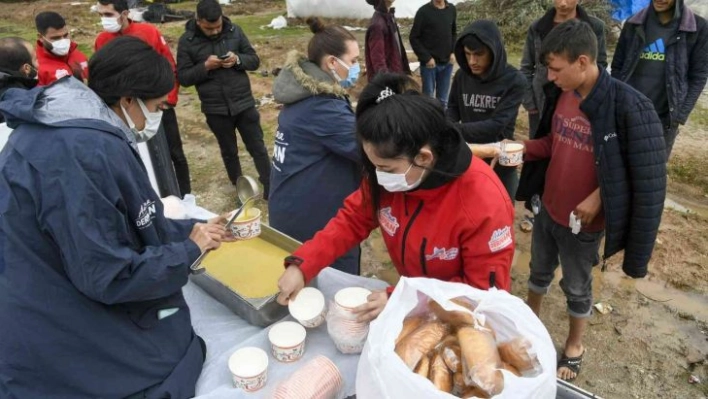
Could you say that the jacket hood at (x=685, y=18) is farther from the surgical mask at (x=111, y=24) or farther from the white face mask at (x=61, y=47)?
the white face mask at (x=61, y=47)

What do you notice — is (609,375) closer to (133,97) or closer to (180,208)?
(180,208)

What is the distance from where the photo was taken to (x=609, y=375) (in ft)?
9.12

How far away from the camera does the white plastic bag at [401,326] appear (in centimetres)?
111

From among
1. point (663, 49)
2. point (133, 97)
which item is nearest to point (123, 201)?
point (133, 97)

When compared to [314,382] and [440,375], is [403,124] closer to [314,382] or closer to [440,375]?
[440,375]

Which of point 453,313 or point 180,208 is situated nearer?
point 453,313

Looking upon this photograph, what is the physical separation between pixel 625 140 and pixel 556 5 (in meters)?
2.26

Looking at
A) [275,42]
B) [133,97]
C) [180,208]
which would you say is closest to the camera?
[133,97]

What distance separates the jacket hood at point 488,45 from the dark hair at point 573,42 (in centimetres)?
81

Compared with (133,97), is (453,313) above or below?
below

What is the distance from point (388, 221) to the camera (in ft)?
5.57

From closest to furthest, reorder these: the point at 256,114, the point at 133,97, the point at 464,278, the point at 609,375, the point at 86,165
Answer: the point at 86,165 < the point at 133,97 < the point at 464,278 < the point at 609,375 < the point at 256,114

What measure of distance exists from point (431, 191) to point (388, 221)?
24 cm

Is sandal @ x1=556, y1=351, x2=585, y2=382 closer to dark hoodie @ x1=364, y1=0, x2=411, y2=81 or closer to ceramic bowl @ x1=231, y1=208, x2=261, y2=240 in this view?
ceramic bowl @ x1=231, y1=208, x2=261, y2=240
